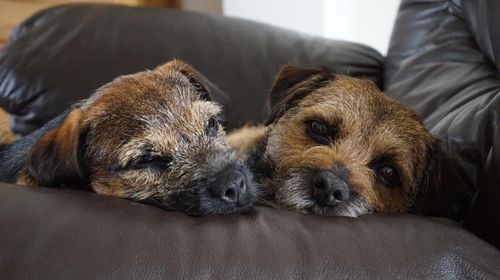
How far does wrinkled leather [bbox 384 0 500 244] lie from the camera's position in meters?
1.48

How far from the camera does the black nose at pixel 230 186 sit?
1.39m

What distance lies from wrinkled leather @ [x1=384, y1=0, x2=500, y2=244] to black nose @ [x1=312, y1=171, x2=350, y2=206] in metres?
0.31

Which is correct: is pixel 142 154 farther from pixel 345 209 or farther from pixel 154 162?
pixel 345 209

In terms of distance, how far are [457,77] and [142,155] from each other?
3.75ft

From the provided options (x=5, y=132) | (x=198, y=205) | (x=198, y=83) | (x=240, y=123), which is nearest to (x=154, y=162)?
(x=198, y=205)

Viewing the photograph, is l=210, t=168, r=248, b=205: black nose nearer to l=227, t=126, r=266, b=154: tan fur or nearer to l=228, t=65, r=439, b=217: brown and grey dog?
l=228, t=65, r=439, b=217: brown and grey dog

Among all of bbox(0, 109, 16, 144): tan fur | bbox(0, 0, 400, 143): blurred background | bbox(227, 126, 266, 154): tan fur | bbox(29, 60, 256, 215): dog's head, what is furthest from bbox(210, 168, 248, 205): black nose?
bbox(0, 0, 400, 143): blurred background

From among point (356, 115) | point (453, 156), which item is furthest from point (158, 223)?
point (453, 156)

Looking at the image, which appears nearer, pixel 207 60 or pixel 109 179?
pixel 109 179

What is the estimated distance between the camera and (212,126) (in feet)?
5.46

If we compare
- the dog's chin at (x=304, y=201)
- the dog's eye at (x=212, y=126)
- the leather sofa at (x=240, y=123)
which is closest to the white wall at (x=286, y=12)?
the leather sofa at (x=240, y=123)

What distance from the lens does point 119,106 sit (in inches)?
59.7

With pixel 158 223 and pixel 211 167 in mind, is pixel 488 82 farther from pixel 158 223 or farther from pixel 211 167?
pixel 158 223

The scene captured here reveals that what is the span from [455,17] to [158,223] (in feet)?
5.24
